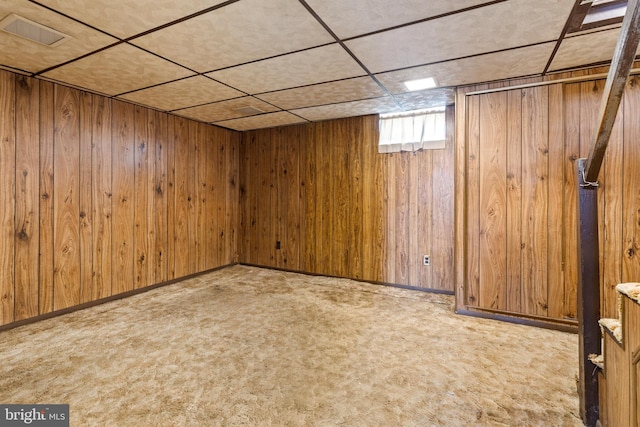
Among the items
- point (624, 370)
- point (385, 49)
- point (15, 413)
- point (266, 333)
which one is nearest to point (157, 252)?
point (266, 333)

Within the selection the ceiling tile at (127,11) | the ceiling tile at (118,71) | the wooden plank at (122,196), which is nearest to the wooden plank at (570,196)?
the ceiling tile at (127,11)

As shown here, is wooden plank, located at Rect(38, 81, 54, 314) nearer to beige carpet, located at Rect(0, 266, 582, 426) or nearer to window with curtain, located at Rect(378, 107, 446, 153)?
beige carpet, located at Rect(0, 266, 582, 426)

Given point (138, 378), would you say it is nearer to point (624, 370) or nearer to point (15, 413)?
point (15, 413)

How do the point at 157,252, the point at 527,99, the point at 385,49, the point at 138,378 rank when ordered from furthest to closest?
the point at 157,252
the point at 527,99
the point at 385,49
the point at 138,378

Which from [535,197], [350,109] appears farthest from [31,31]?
[535,197]

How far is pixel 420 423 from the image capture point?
1.64 metres

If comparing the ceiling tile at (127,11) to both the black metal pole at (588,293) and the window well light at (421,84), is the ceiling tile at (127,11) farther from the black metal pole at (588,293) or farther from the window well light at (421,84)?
the black metal pole at (588,293)

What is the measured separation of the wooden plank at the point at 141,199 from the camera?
3.87 metres

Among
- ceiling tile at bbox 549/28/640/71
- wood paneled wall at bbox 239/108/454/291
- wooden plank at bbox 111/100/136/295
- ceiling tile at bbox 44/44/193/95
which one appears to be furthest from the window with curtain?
wooden plank at bbox 111/100/136/295

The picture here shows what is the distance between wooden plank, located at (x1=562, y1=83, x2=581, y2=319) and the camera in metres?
2.76

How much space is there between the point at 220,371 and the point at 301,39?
2.32 metres

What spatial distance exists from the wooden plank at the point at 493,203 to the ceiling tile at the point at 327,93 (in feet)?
3.62

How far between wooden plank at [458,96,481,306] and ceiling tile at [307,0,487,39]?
1483mm

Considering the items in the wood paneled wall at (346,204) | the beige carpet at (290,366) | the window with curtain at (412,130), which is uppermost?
the window with curtain at (412,130)
